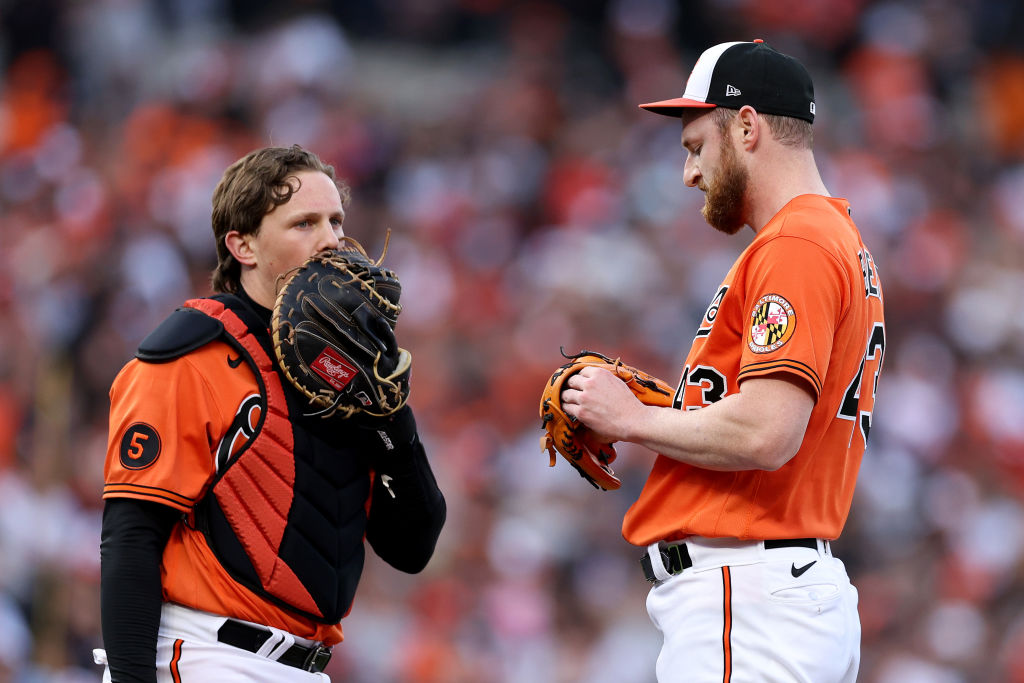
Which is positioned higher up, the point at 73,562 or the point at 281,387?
the point at 281,387

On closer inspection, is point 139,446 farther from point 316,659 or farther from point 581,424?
point 581,424

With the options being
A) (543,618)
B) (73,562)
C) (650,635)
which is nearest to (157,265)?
(73,562)

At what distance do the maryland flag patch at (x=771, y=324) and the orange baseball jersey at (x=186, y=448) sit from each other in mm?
1099

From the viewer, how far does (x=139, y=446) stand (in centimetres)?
253

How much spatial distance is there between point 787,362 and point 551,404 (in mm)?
579

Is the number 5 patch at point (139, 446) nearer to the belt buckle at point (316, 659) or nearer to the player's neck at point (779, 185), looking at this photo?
the belt buckle at point (316, 659)

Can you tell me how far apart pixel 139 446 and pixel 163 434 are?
54 millimetres

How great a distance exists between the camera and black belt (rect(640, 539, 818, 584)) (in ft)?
8.60

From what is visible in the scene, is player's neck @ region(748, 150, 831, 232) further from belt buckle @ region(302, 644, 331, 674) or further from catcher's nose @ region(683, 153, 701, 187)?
belt buckle @ region(302, 644, 331, 674)

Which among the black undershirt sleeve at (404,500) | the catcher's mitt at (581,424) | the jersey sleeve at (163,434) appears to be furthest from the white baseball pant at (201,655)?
the catcher's mitt at (581,424)

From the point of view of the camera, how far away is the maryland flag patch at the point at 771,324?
2482mm

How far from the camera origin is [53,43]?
408 inches

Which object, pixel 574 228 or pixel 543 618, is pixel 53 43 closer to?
pixel 574 228

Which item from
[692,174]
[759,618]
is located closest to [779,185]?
[692,174]
